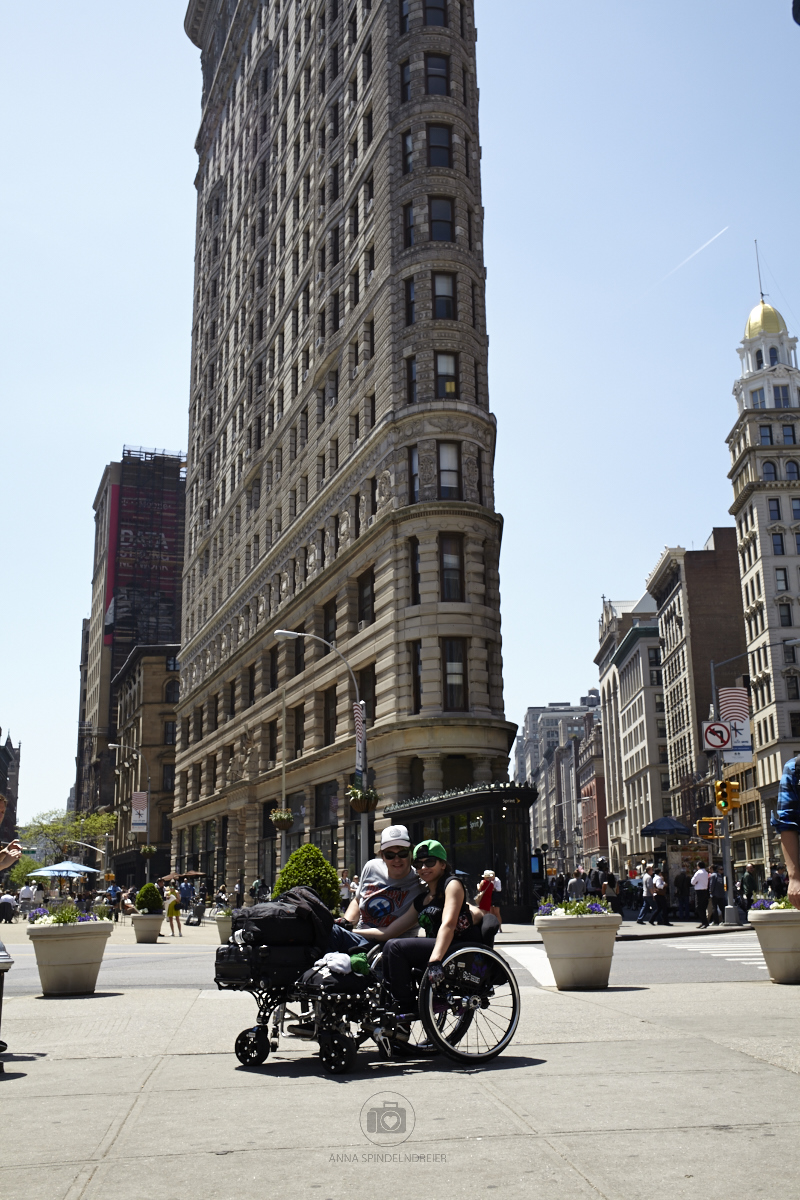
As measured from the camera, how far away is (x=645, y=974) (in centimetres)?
1714

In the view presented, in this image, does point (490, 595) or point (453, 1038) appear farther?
point (490, 595)

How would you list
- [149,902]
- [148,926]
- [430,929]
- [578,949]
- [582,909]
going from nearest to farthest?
[430,929] → [582,909] → [578,949] → [148,926] → [149,902]

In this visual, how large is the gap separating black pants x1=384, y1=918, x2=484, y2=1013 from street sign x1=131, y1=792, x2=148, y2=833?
60.1 meters

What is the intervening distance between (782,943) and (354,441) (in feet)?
123

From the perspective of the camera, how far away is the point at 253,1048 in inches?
328

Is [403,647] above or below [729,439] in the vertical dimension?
below

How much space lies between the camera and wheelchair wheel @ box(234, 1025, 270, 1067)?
833 centimetres

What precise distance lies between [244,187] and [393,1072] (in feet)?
253

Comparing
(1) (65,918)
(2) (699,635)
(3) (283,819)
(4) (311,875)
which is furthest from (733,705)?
(2) (699,635)

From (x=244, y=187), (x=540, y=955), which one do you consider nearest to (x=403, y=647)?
(x=540, y=955)

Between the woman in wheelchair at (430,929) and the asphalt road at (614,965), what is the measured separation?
7.11 metres

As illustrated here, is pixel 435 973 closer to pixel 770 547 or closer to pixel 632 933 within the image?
pixel 632 933

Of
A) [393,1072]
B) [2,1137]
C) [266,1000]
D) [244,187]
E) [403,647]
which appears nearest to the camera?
[2,1137]

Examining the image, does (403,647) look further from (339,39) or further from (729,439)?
(729,439)
